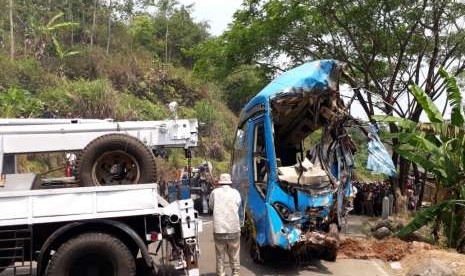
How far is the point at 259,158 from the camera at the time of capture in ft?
33.1

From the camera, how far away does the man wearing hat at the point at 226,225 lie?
849cm

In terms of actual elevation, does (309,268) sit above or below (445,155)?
below

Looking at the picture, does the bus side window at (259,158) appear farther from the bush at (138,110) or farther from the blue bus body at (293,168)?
the bush at (138,110)

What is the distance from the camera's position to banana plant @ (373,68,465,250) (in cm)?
1125

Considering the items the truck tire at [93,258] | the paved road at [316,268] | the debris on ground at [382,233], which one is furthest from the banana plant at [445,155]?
the truck tire at [93,258]

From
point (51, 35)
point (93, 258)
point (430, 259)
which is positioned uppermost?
point (51, 35)

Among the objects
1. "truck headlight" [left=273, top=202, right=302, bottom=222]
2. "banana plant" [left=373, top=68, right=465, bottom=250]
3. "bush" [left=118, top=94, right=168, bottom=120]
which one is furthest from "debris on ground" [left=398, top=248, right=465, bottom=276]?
"bush" [left=118, top=94, right=168, bottom=120]

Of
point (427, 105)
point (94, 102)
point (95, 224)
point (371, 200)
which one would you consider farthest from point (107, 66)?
point (95, 224)

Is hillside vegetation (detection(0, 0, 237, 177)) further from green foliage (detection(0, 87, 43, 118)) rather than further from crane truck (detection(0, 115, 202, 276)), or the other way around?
crane truck (detection(0, 115, 202, 276))

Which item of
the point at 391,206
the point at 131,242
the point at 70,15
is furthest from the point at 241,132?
the point at 70,15

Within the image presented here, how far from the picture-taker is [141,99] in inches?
1230

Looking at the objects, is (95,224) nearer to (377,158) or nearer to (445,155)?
(377,158)

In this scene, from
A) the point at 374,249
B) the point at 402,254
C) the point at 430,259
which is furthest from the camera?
the point at 374,249

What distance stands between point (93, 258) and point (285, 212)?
334cm
